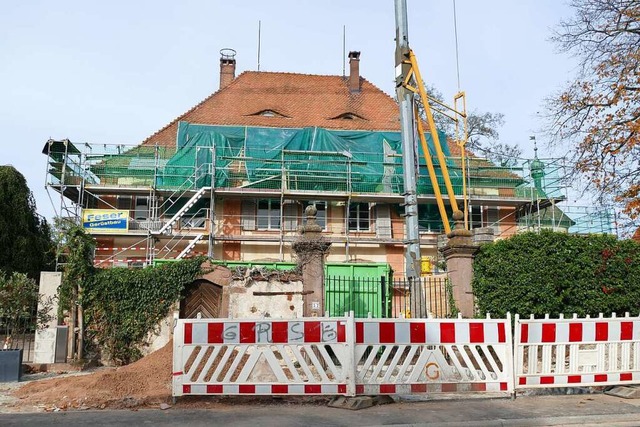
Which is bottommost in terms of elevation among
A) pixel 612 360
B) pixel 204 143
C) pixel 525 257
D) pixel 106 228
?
pixel 612 360

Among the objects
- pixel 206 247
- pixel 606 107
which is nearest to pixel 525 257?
pixel 606 107

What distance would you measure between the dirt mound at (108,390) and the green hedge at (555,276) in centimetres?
836

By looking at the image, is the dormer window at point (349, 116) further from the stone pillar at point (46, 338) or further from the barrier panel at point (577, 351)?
the barrier panel at point (577, 351)

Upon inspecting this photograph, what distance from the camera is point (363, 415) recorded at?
25.5ft

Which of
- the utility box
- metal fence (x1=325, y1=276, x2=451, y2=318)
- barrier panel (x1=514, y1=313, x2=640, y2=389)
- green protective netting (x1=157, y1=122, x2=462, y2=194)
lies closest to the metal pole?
metal fence (x1=325, y1=276, x2=451, y2=318)

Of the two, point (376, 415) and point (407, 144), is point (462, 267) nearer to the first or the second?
point (407, 144)

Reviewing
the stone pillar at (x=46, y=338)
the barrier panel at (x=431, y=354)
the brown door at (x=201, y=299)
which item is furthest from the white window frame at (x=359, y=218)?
the barrier panel at (x=431, y=354)

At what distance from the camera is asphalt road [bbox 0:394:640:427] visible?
7363mm

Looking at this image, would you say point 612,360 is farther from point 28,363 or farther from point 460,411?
point 28,363

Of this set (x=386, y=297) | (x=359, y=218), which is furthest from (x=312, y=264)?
(x=359, y=218)

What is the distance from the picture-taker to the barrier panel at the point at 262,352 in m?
8.18

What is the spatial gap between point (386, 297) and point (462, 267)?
315 cm

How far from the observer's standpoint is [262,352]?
822 centimetres

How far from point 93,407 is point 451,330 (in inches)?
210
